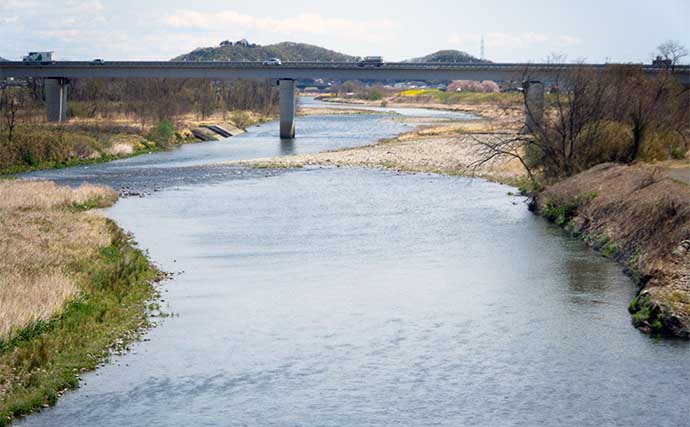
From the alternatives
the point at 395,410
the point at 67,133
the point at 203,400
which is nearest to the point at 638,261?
the point at 395,410

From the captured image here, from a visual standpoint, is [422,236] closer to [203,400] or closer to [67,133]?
[203,400]

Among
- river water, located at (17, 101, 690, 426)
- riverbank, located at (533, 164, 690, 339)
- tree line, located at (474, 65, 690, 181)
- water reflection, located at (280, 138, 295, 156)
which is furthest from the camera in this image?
water reflection, located at (280, 138, 295, 156)

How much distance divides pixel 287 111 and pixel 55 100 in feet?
79.8

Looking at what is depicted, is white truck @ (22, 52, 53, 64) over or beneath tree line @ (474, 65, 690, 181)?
over

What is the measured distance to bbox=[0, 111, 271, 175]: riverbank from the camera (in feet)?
227

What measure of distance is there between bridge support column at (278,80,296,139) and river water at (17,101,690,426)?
2095 inches

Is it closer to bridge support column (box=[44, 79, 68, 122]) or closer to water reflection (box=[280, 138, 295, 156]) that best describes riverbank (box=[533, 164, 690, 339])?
water reflection (box=[280, 138, 295, 156])

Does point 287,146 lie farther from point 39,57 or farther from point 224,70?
point 39,57

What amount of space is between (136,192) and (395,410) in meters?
36.8

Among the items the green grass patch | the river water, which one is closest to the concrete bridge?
the river water

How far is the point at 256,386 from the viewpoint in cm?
2203

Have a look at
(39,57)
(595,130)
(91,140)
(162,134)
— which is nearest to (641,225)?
(595,130)

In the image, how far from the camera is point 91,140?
78125 millimetres

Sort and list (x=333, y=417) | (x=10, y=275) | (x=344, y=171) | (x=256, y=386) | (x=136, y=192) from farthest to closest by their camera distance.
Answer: (x=344, y=171) → (x=136, y=192) → (x=10, y=275) → (x=256, y=386) → (x=333, y=417)
